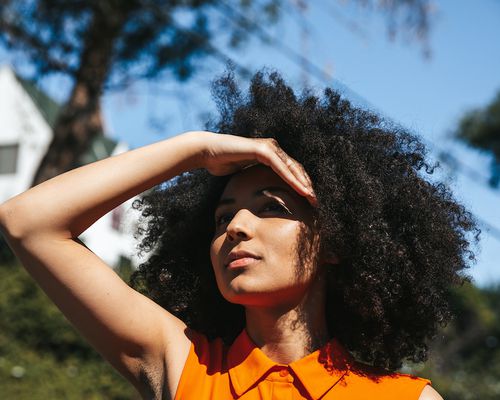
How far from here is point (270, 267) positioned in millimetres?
2615

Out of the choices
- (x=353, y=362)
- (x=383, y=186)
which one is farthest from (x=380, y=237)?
(x=353, y=362)

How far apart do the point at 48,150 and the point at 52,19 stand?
1508 mm

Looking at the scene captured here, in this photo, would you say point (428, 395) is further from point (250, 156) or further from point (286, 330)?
point (250, 156)

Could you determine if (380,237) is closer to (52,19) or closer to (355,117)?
(355,117)

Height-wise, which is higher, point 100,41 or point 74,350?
point 100,41

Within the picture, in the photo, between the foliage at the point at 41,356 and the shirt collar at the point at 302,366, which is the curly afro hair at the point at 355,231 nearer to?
the shirt collar at the point at 302,366

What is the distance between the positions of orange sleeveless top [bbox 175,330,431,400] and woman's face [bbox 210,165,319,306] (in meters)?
0.20

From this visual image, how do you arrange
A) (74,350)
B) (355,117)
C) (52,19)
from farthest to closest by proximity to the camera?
(52,19) < (74,350) < (355,117)

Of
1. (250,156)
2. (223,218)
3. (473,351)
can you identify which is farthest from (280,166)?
(473,351)

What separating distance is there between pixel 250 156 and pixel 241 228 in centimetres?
23

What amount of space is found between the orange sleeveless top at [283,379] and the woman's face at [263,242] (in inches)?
8.0

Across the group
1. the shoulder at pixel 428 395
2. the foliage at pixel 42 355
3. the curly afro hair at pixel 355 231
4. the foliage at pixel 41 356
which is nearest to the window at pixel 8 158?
the foliage at pixel 42 355

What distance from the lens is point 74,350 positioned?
832 centimetres

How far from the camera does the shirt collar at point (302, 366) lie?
8.53ft
